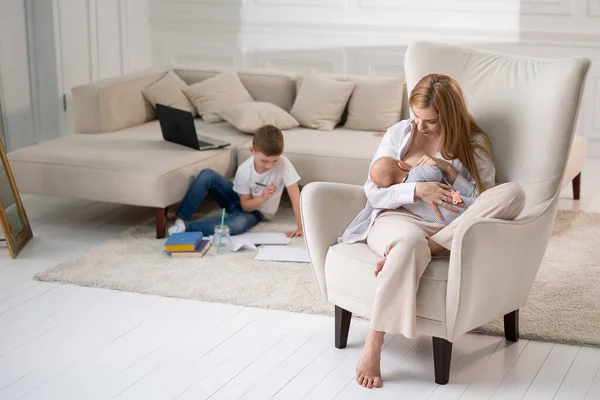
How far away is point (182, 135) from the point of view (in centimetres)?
445

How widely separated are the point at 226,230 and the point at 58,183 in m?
0.87

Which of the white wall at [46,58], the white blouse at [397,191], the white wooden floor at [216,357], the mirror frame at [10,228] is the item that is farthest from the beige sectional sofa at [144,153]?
the white blouse at [397,191]

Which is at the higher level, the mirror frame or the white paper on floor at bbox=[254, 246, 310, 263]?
the mirror frame

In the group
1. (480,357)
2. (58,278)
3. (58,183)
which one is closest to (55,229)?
(58,183)

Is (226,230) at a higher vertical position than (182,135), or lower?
lower

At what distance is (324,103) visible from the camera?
16.0ft

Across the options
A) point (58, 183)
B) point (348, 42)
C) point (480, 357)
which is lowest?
point (480, 357)

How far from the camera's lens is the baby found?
285cm

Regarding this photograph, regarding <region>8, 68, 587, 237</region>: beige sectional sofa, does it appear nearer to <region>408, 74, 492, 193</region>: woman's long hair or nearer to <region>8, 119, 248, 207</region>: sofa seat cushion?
<region>8, 119, 248, 207</region>: sofa seat cushion

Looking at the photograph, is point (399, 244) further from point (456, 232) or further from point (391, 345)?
point (391, 345)

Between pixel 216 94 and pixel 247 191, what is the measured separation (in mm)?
1027

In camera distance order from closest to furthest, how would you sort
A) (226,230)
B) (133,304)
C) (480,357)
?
(480,357) → (133,304) → (226,230)

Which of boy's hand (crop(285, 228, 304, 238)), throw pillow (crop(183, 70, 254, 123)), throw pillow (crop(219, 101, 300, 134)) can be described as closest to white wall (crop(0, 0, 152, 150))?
throw pillow (crop(183, 70, 254, 123))

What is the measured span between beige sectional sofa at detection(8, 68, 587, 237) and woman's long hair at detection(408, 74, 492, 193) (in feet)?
4.68
